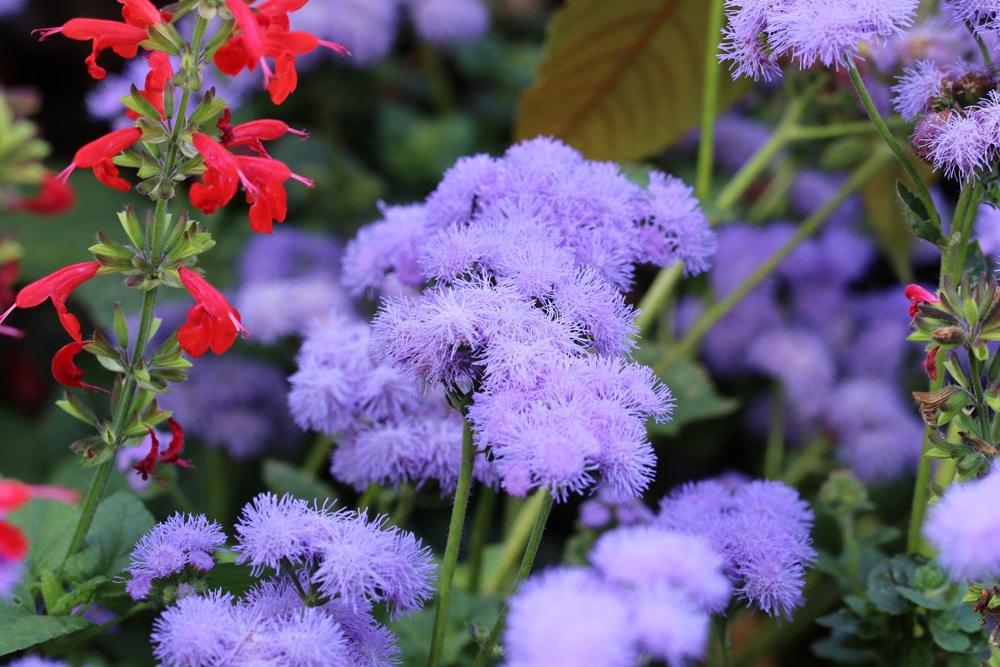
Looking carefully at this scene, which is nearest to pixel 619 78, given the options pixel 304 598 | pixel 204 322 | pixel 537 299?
pixel 537 299

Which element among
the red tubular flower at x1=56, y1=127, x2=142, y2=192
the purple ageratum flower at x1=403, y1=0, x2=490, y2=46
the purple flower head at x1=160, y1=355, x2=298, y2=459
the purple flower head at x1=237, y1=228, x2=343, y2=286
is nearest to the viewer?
the red tubular flower at x1=56, y1=127, x2=142, y2=192

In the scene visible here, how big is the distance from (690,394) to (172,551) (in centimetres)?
71

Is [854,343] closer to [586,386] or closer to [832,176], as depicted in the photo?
[832,176]

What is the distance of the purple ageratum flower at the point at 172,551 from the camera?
0.75 metres

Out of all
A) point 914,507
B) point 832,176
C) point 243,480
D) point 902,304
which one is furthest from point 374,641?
point 832,176

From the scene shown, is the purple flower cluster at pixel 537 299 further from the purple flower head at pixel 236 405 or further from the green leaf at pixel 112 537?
the purple flower head at pixel 236 405

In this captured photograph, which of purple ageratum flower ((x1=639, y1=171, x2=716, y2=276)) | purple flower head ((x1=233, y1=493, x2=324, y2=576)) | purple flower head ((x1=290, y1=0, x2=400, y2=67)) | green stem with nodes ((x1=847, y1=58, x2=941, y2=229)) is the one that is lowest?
purple flower head ((x1=233, y1=493, x2=324, y2=576))

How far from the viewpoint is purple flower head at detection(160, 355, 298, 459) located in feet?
4.68

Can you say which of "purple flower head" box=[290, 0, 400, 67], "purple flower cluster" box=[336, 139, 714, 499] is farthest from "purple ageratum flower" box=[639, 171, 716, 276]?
"purple flower head" box=[290, 0, 400, 67]

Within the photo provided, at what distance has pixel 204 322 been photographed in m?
0.79

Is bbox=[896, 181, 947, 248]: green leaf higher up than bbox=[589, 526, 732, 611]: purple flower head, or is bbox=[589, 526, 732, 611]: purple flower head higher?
bbox=[896, 181, 947, 248]: green leaf

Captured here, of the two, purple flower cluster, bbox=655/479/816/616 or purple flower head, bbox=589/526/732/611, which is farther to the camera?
purple flower cluster, bbox=655/479/816/616

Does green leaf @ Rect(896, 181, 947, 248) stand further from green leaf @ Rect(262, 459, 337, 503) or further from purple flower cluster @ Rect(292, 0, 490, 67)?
purple flower cluster @ Rect(292, 0, 490, 67)

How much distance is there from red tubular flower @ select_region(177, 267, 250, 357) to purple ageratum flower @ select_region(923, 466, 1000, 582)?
51 cm
